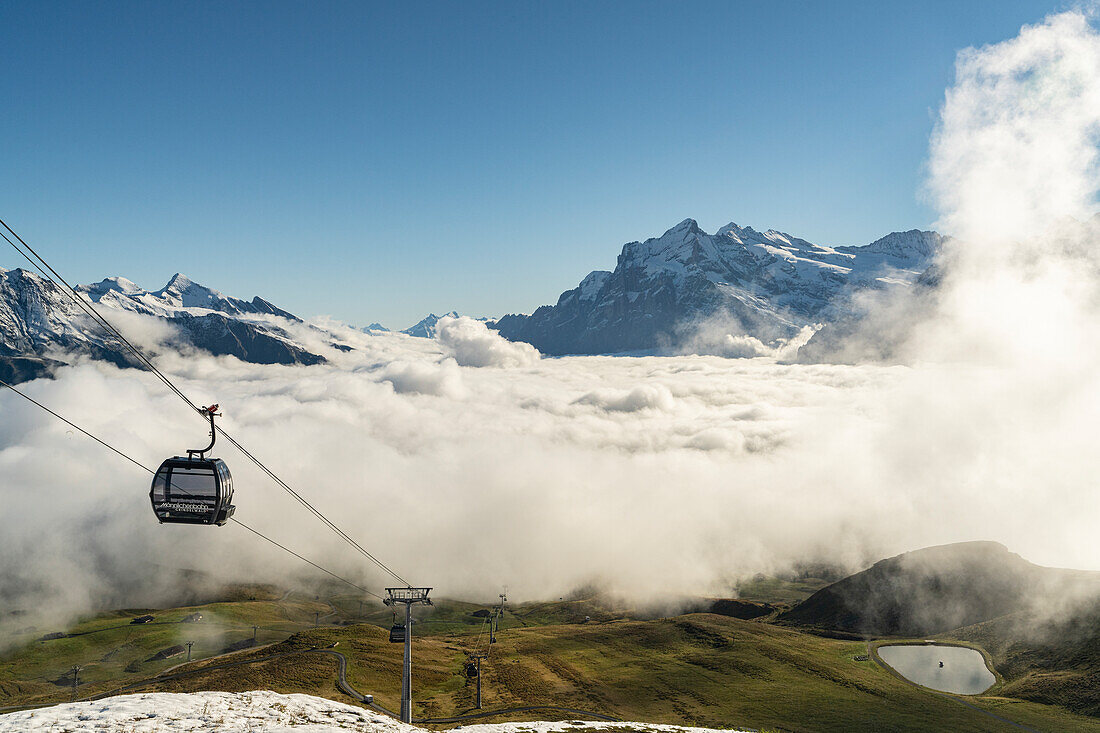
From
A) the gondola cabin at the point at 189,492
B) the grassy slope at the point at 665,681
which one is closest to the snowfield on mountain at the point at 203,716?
the gondola cabin at the point at 189,492

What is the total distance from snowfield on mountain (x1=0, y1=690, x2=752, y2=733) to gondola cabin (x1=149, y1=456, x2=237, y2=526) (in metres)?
11.9

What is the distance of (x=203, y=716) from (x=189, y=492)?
48.2 ft

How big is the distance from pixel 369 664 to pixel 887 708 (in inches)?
4221

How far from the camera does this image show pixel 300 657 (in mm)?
122438

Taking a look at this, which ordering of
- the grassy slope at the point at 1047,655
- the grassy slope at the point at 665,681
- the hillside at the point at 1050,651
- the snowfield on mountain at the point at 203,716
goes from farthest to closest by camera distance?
the hillside at the point at 1050,651 → the grassy slope at the point at 1047,655 → the grassy slope at the point at 665,681 → the snowfield on mountain at the point at 203,716

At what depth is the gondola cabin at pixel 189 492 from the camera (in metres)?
33.2

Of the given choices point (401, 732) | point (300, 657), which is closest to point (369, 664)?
point (300, 657)

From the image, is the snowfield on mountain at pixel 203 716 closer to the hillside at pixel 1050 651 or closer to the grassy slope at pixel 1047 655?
the hillside at pixel 1050 651

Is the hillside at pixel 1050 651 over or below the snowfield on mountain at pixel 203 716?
below

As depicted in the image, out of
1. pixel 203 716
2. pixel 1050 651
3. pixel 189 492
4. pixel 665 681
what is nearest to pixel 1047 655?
pixel 1050 651

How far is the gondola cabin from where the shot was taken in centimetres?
3316

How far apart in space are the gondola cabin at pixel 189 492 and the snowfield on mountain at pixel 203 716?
1189cm

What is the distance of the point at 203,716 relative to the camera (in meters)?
34.7

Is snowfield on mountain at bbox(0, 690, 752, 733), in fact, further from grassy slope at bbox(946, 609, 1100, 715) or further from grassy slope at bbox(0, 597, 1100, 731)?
grassy slope at bbox(946, 609, 1100, 715)
